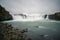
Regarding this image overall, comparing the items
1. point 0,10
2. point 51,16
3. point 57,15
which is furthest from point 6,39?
point 51,16

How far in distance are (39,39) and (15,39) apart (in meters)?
1.43

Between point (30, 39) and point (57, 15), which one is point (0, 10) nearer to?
point (57, 15)

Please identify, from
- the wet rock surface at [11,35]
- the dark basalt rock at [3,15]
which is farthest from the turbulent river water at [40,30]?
the dark basalt rock at [3,15]

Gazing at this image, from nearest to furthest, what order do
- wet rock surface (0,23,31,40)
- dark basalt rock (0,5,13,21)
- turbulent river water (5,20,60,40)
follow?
wet rock surface (0,23,31,40) < turbulent river water (5,20,60,40) < dark basalt rock (0,5,13,21)

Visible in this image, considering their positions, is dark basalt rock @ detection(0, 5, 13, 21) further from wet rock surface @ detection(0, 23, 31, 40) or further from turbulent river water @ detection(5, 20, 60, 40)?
wet rock surface @ detection(0, 23, 31, 40)

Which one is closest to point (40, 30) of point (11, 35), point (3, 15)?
point (11, 35)

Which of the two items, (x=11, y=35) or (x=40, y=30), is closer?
(x=11, y=35)

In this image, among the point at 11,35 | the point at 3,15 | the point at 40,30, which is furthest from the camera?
the point at 3,15

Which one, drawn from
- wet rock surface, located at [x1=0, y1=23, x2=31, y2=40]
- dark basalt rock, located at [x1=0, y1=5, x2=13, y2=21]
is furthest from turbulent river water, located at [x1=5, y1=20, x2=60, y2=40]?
dark basalt rock, located at [x1=0, y1=5, x2=13, y2=21]

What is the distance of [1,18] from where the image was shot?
65.2 ft

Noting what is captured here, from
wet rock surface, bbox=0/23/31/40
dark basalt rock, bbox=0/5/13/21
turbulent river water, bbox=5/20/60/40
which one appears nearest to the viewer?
wet rock surface, bbox=0/23/31/40

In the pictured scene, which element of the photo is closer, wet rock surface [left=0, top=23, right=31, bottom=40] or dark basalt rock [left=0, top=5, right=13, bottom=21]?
wet rock surface [left=0, top=23, right=31, bottom=40]

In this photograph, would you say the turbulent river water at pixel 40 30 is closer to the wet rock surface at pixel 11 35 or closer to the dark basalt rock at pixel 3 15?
the wet rock surface at pixel 11 35

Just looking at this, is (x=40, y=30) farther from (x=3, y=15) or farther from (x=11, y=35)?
(x=3, y=15)
